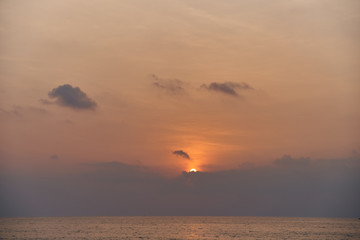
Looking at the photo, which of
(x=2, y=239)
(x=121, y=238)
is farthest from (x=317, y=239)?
(x=2, y=239)

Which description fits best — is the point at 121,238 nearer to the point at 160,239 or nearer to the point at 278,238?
the point at 160,239

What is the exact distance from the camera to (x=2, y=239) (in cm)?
18988

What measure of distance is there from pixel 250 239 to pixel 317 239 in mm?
29477

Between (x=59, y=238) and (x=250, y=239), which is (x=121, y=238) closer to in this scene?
(x=59, y=238)

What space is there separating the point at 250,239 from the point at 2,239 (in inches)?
3887

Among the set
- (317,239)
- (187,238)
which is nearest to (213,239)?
(187,238)

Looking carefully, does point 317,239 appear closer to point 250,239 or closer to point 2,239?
point 250,239

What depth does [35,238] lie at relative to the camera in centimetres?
18925

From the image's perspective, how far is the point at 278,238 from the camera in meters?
196

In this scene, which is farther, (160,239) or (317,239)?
(317,239)

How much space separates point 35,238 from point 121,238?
1333 inches

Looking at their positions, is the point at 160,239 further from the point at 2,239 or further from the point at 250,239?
the point at 2,239

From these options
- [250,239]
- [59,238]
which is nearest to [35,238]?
[59,238]

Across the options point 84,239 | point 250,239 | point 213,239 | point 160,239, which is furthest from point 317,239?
point 84,239
